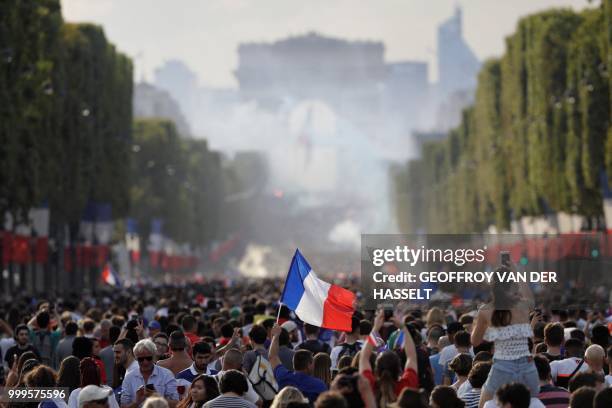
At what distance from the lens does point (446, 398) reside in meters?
14.5

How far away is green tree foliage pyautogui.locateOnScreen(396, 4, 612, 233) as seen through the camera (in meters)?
70.1

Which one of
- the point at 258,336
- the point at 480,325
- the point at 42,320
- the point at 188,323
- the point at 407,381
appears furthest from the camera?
the point at 42,320

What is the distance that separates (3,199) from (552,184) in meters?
26.4

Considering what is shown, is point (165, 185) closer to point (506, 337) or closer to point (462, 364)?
point (462, 364)

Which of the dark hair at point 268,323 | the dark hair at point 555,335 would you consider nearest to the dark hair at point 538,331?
the dark hair at point 555,335

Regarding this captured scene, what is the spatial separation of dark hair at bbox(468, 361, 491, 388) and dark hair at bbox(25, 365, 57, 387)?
3.95 m

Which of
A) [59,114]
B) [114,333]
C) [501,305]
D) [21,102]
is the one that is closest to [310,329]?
[114,333]

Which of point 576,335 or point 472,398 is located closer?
point 472,398

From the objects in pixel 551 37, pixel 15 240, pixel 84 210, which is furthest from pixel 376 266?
pixel 84 210

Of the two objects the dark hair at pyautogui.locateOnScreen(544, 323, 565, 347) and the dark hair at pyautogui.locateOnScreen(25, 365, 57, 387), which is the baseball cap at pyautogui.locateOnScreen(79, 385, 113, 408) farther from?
the dark hair at pyautogui.locateOnScreen(544, 323, 565, 347)

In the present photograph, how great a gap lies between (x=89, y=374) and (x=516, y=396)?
5.14 metres

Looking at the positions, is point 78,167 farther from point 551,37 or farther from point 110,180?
point 551,37

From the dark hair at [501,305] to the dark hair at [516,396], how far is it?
1.65m

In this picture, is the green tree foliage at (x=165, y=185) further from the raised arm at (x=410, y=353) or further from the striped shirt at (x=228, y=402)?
the raised arm at (x=410, y=353)
